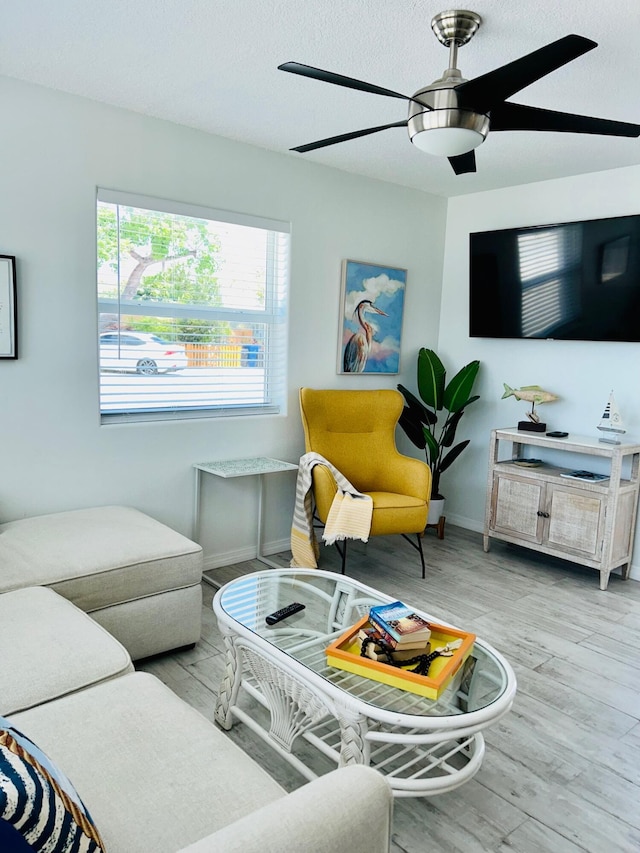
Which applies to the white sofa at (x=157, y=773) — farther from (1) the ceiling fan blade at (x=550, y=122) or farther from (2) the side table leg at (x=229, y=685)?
(1) the ceiling fan blade at (x=550, y=122)

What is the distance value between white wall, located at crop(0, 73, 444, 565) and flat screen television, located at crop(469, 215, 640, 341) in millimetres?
762

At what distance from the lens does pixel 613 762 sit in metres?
2.02

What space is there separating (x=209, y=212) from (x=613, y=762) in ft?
9.92

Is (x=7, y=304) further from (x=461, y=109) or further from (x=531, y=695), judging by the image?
(x=531, y=695)

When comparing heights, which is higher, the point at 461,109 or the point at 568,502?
the point at 461,109

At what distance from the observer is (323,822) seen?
943 millimetres

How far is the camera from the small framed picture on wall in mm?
2650

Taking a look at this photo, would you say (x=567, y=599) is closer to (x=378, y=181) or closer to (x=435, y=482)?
(x=435, y=482)

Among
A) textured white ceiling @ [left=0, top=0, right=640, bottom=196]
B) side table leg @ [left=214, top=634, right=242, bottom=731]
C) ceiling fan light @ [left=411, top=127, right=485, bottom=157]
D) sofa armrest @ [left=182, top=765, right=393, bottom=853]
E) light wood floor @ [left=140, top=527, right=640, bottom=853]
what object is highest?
textured white ceiling @ [left=0, top=0, right=640, bottom=196]

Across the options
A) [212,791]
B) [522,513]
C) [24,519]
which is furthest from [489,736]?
[24,519]

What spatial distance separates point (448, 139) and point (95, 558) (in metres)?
1.94

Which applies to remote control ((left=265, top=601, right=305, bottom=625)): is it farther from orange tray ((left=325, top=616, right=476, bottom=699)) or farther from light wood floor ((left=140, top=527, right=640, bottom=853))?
light wood floor ((left=140, top=527, right=640, bottom=853))

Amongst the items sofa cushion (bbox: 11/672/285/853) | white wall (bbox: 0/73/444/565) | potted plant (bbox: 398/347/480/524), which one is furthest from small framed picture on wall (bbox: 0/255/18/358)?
potted plant (bbox: 398/347/480/524)

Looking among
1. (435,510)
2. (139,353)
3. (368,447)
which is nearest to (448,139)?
(139,353)
